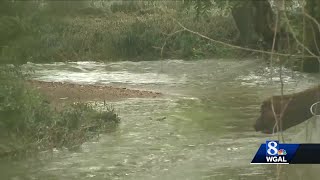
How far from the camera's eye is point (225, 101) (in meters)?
13.3

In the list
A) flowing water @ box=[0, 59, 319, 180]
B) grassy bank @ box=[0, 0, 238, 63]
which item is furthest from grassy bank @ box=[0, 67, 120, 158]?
grassy bank @ box=[0, 0, 238, 63]

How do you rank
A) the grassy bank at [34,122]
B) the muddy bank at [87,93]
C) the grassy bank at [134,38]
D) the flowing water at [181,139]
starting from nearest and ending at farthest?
the flowing water at [181,139] < the grassy bank at [34,122] < the muddy bank at [87,93] < the grassy bank at [134,38]

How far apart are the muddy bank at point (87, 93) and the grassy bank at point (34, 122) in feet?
9.15

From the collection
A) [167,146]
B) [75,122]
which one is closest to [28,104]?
[75,122]

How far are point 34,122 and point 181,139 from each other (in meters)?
2.39

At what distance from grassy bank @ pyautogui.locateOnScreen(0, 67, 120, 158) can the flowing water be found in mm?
262

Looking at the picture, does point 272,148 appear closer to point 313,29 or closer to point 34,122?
point 313,29

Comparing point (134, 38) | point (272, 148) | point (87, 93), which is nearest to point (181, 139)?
point (272, 148)

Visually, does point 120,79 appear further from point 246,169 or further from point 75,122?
point 246,169

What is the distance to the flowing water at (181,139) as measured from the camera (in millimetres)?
7797

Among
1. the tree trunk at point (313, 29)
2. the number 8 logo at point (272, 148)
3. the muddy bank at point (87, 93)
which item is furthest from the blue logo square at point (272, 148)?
the muddy bank at point (87, 93)

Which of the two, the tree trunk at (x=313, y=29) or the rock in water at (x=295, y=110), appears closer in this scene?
the tree trunk at (x=313, y=29)

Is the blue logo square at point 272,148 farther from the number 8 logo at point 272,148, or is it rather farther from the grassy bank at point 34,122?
the grassy bank at point 34,122

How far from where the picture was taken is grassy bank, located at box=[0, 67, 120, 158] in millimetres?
8273
